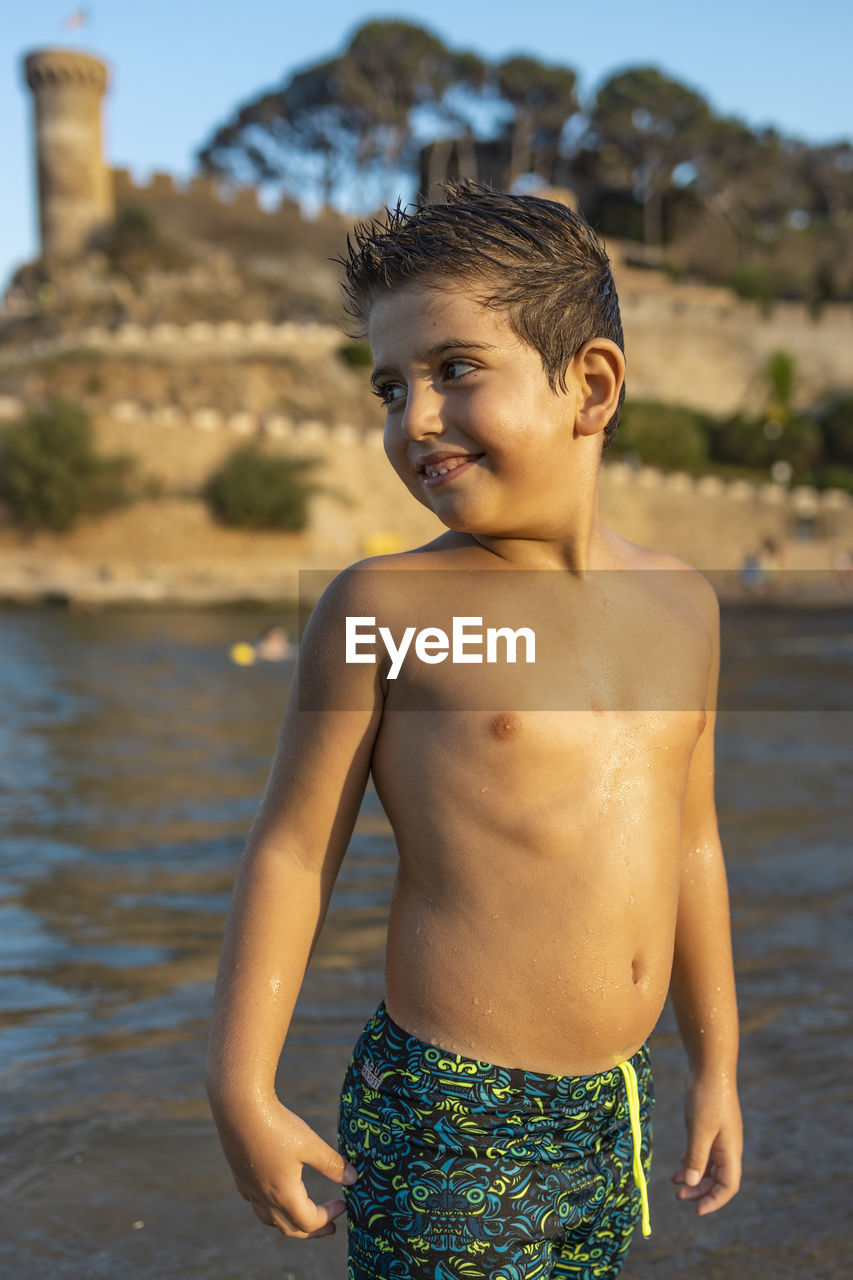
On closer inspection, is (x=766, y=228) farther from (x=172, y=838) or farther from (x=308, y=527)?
(x=172, y=838)

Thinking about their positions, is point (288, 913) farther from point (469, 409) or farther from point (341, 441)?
point (341, 441)

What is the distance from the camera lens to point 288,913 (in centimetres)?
141

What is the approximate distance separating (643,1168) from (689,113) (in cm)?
5423

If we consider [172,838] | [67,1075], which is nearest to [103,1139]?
[67,1075]

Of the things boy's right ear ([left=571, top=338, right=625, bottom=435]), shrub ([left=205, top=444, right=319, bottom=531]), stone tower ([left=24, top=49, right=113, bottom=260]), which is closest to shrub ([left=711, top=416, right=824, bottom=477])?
shrub ([left=205, top=444, right=319, bottom=531])

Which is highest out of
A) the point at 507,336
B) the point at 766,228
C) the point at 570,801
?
the point at 766,228

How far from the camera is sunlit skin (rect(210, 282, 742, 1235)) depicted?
4.44ft

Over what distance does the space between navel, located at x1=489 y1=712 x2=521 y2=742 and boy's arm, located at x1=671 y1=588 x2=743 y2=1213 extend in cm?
38

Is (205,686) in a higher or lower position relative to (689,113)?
lower

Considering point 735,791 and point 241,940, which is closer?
point 241,940

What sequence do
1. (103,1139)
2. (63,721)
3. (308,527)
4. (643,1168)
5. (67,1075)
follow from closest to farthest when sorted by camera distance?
(643,1168)
(103,1139)
(67,1075)
(63,721)
(308,527)

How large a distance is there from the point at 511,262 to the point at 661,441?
38.2 metres

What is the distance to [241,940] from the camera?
140 centimetres

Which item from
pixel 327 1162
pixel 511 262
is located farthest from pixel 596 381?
pixel 327 1162
